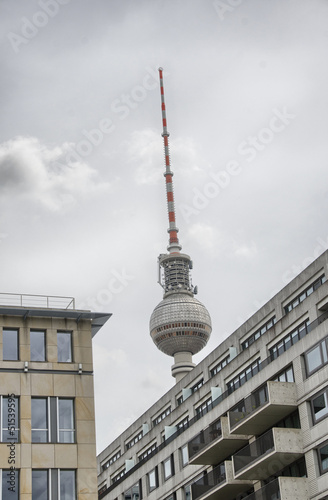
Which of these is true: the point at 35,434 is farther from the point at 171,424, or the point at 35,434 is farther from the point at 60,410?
the point at 171,424

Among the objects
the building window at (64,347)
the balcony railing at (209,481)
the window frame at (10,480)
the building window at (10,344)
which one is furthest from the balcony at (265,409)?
the window frame at (10,480)

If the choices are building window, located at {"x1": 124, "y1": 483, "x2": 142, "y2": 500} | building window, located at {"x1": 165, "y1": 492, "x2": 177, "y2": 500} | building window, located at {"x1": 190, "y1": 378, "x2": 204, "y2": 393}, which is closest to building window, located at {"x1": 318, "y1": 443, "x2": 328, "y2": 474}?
building window, located at {"x1": 165, "y1": 492, "x2": 177, "y2": 500}

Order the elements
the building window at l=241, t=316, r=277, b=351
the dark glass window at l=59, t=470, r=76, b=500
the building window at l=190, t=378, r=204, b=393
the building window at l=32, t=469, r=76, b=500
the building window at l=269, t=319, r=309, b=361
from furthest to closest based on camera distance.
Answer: the building window at l=190, t=378, r=204, b=393
the building window at l=241, t=316, r=277, b=351
the building window at l=269, t=319, r=309, b=361
the dark glass window at l=59, t=470, r=76, b=500
the building window at l=32, t=469, r=76, b=500

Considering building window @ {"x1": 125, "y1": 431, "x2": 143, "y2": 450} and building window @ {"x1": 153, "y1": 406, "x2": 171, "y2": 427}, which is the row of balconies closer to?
building window @ {"x1": 153, "y1": 406, "x2": 171, "y2": 427}

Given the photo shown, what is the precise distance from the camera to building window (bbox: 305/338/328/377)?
49234 millimetres

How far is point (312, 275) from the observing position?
57.4 metres

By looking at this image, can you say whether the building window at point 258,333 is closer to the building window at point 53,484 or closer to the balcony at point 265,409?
the balcony at point 265,409

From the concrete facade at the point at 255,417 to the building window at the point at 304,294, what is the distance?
71 millimetres

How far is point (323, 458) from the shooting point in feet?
159

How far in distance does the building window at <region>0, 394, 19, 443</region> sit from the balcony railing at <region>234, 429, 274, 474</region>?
1531 cm

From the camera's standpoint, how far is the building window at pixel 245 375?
5888 cm

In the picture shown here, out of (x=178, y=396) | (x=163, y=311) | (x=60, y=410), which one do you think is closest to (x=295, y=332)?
(x=60, y=410)

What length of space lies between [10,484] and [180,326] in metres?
114

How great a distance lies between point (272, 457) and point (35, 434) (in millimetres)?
14603
